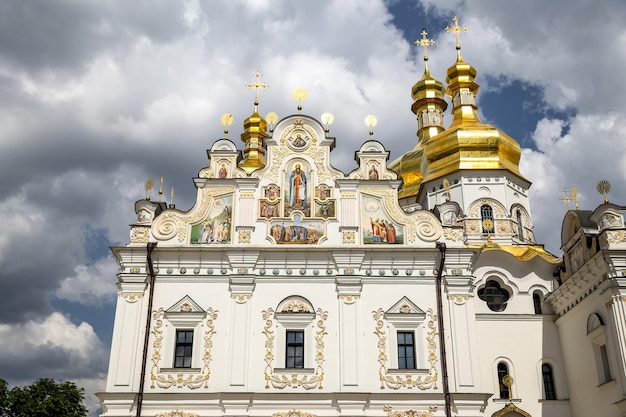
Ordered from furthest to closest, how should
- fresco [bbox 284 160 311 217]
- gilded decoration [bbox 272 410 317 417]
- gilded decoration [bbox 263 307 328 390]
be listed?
fresco [bbox 284 160 311 217]
gilded decoration [bbox 263 307 328 390]
gilded decoration [bbox 272 410 317 417]

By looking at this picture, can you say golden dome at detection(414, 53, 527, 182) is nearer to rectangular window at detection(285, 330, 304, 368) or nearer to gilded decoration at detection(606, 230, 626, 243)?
gilded decoration at detection(606, 230, 626, 243)

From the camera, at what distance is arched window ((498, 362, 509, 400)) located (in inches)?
837

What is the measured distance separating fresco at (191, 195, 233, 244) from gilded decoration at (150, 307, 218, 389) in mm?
2219

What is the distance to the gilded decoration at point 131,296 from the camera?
1923 cm

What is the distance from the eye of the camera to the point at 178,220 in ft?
66.6

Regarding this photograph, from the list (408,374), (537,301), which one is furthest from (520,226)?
(408,374)

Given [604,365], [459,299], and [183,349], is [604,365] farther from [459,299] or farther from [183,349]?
[183,349]

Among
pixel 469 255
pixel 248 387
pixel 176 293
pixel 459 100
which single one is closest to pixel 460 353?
pixel 469 255

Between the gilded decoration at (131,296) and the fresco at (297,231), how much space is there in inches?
167

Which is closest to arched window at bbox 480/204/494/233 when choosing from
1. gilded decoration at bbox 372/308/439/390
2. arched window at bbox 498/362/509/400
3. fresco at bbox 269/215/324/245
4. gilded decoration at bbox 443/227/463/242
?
arched window at bbox 498/362/509/400

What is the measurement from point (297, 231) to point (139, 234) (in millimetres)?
4787

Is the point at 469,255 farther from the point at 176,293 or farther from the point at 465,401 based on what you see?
the point at 176,293

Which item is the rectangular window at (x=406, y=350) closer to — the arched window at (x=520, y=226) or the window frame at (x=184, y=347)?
the window frame at (x=184, y=347)


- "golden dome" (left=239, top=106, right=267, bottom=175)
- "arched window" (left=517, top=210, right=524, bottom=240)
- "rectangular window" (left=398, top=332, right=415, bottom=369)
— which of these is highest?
"golden dome" (left=239, top=106, right=267, bottom=175)
